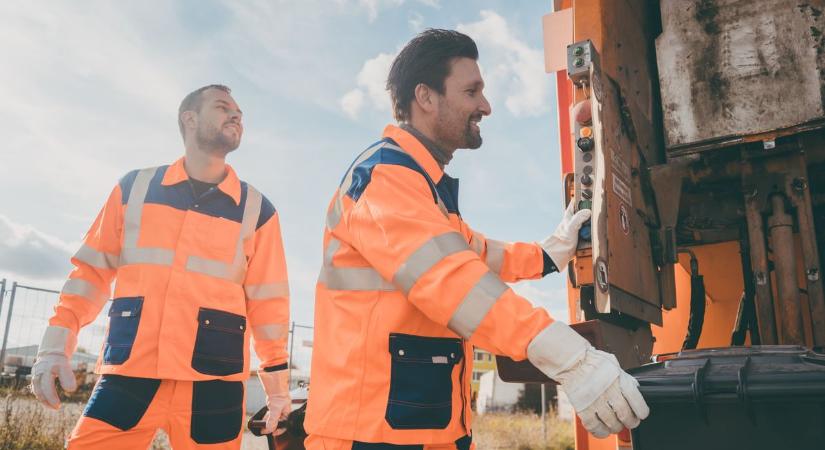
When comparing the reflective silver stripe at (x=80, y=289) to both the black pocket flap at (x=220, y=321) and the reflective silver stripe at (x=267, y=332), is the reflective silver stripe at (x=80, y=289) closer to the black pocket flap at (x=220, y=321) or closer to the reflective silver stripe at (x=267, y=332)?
the black pocket flap at (x=220, y=321)

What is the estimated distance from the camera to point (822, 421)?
5.06 feet

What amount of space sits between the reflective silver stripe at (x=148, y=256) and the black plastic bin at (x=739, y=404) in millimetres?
1970

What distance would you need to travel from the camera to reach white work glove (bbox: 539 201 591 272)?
A: 103 inches

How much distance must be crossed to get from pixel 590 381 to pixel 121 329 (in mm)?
1997

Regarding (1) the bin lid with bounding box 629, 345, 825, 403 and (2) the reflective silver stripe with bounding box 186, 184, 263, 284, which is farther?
(2) the reflective silver stripe with bounding box 186, 184, 263, 284

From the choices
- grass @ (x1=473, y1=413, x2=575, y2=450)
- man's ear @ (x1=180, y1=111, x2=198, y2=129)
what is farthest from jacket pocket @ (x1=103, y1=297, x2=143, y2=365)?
grass @ (x1=473, y1=413, x2=575, y2=450)

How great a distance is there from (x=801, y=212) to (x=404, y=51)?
6.35 ft

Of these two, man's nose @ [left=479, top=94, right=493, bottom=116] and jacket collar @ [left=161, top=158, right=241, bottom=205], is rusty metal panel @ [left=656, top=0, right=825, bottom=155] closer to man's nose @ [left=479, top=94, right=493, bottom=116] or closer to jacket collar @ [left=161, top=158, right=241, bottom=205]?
man's nose @ [left=479, top=94, right=493, bottom=116]

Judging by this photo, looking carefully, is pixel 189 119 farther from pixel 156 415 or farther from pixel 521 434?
pixel 521 434

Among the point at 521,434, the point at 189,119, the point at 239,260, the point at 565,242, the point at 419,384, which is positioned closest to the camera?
the point at 419,384

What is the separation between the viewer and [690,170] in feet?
10.4

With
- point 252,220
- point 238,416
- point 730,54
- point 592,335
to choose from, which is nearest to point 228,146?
point 252,220

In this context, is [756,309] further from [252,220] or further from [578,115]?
[252,220]

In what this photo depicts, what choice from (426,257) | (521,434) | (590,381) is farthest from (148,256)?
(521,434)
